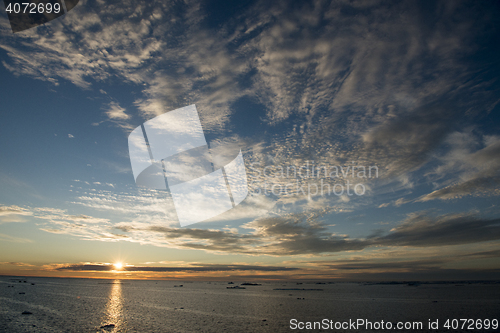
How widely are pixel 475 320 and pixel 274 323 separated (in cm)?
3103

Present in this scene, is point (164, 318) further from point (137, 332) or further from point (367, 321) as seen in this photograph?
point (367, 321)

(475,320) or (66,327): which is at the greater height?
(66,327)

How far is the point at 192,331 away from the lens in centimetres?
2866

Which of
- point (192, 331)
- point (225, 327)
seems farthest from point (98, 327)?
point (225, 327)

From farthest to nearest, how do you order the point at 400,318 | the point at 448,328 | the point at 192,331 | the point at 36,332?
1. the point at 400,318
2. the point at 448,328
3. the point at 192,331
4. the point at 36,332

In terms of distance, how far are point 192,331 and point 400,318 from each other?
33.0 m

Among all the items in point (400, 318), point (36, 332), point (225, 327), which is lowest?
point (400, 318)

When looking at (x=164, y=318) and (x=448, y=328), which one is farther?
(x=164, y=318)

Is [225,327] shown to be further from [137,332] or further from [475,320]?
[475,320]

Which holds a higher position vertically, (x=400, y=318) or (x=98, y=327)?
(x=98, y=327)

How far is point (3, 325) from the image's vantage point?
97.1ft

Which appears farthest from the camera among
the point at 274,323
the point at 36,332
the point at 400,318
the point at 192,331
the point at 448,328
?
the point at 400,318

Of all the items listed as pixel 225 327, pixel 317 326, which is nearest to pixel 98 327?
pixel 225 327

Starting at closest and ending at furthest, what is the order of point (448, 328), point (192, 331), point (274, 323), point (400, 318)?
1. point (192, 331)
2. point (448, 328)
3. point (274, 323)
4. point (400, 318)
